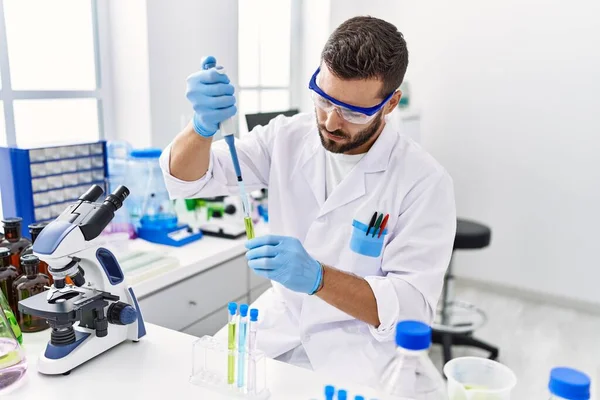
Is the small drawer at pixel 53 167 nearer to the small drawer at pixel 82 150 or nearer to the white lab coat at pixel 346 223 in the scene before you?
the small drawer at pixel 82 150

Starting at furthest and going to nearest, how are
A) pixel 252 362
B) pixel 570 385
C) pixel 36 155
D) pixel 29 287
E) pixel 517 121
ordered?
pixel 517 121 → pixel 36 155 → pixel 29 287 → pixel 252 362 → pixel 570 385

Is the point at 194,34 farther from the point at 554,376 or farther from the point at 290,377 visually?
the point at 554,376

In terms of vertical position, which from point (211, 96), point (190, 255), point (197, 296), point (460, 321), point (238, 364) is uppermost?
point (211, 96)

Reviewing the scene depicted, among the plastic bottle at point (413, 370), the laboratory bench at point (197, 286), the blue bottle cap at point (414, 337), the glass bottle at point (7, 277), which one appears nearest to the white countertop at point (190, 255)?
the laboratory bench at point (197, 286)

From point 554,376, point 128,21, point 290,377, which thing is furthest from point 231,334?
point 128,21

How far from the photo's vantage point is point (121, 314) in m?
1.09

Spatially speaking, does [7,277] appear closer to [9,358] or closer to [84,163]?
[9,358]

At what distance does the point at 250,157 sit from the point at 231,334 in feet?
2.17

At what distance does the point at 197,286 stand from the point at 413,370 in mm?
1113

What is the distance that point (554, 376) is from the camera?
2.28 ft

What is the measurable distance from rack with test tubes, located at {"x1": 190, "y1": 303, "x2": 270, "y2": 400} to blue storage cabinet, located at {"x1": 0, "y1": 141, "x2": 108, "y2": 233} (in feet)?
3.27

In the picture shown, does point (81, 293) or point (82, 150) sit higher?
point (82, 150)

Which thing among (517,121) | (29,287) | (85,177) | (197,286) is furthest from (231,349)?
(517,121)

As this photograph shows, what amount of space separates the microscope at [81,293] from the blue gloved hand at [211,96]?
0.94 feet
